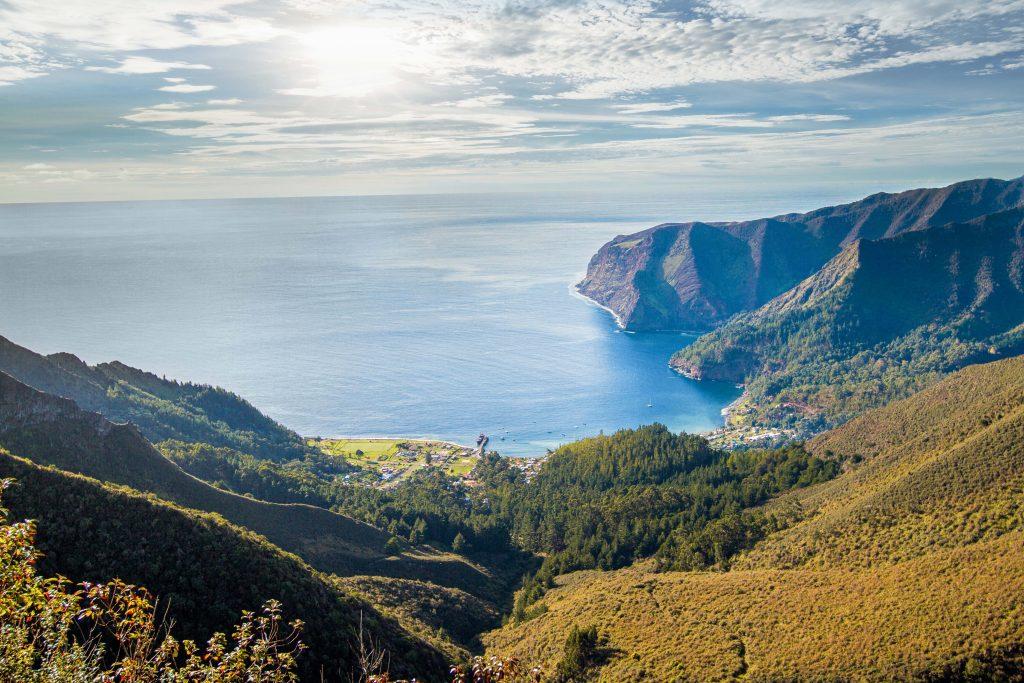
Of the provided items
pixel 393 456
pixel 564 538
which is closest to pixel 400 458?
pixel 393 456

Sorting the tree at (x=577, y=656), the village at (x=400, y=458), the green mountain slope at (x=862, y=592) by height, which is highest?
the green mountain slope at (x=862, y=592)

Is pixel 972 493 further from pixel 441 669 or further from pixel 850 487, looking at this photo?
pixel 441 669

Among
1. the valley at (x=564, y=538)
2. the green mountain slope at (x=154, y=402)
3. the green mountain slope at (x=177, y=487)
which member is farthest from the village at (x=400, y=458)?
the green mountain slope at (x=177, y=487)

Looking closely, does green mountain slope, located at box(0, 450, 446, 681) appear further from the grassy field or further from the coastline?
the coastline

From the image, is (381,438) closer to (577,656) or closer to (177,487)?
(177,487)

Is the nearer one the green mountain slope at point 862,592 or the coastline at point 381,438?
the green mountain slope at point 862,592

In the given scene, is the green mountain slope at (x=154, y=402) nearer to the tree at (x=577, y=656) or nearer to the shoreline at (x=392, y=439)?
the shoreline at (x=392, y=439)
